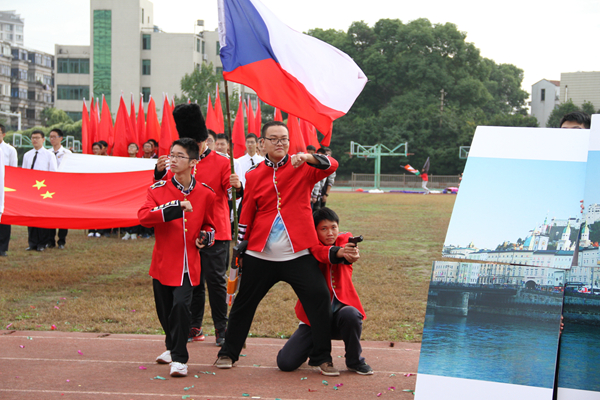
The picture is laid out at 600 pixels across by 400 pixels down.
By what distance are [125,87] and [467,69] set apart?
32.8 metres

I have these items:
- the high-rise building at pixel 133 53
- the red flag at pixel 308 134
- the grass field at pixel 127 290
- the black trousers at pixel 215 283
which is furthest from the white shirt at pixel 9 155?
the high-rise building at pixel 133 53

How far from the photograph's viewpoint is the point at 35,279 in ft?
26.8

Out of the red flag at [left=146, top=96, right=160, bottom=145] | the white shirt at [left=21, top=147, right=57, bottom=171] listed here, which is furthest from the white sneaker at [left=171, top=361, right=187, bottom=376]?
the red flag at [left=146, top=96, right=160, bottom=145]

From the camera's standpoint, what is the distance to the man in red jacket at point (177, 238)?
14.3 ft

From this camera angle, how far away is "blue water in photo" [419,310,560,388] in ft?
9.75

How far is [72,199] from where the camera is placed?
8.70 meters

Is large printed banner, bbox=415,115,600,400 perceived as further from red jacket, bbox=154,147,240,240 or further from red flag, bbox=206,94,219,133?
red flag, bbox=206,94,219,133

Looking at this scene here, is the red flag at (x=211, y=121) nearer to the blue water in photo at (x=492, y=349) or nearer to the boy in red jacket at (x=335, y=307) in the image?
the boy in red jacket at (x=335, y=307)

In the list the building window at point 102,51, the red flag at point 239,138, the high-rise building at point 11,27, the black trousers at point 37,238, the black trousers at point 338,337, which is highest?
the high-rise building at point 11,27

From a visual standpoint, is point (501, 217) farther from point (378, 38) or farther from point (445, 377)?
point (378, 38)

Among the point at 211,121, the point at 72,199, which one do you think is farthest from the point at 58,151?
the point at 211,121

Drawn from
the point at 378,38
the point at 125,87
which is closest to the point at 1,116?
the point at 125,87

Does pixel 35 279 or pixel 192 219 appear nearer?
pixel 192 219

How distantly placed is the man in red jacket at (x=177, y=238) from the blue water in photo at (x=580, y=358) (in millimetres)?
2539
